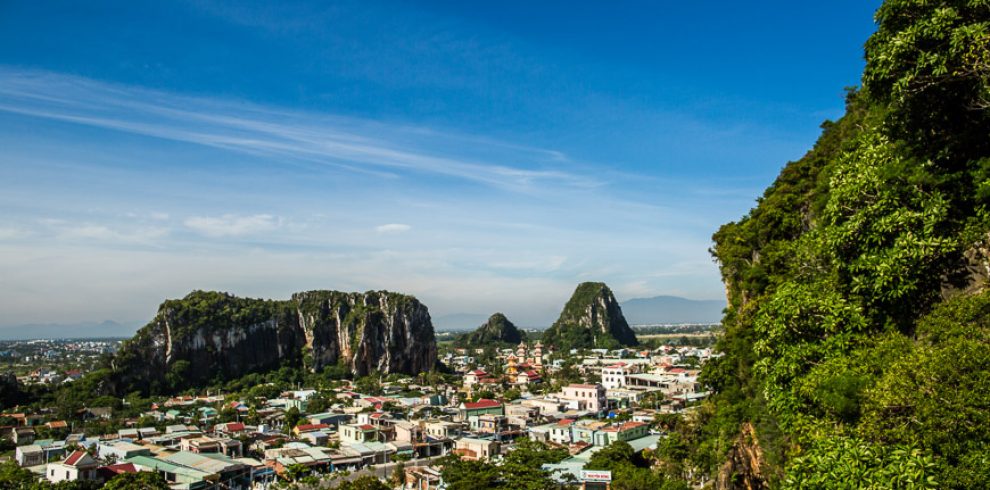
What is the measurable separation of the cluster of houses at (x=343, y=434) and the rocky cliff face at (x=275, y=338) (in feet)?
34.6

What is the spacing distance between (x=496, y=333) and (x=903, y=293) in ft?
427

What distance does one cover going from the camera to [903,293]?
7297mm

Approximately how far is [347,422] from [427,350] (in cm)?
4573

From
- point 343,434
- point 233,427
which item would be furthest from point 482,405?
point 233,427

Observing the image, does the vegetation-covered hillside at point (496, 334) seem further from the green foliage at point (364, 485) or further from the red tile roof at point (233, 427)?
the green foliage at point (364, 485)

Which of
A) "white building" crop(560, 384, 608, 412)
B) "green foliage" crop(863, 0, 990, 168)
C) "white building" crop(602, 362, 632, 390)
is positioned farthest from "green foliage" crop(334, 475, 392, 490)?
"white building" crop(602, 362, 632, 390)

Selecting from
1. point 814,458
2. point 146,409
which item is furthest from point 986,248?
point 146,409

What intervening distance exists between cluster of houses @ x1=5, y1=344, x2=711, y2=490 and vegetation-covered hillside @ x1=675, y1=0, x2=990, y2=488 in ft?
66.1

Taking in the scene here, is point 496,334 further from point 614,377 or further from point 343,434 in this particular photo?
point 343,434

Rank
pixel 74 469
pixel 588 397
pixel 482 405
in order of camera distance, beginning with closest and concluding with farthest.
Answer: pixel 74 469, pixel 482 405, pixel 588 397

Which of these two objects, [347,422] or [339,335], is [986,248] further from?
[339,335]

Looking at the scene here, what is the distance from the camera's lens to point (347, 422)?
44.7 meters

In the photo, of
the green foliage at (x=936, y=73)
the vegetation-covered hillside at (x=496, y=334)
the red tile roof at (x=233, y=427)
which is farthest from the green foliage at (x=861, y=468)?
the vegetation-covered hillside at (x=496, y=334)

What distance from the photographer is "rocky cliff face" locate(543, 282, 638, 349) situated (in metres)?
114
